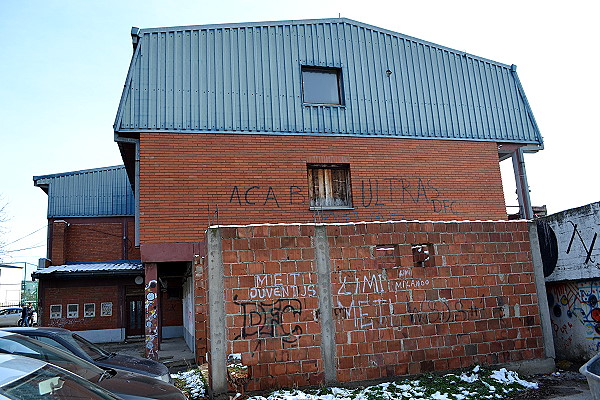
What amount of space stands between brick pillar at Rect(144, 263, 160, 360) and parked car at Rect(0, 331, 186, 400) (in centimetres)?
697

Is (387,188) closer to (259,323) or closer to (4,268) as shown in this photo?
(259,323)

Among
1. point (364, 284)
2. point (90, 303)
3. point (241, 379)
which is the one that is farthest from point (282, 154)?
point (90, 303)

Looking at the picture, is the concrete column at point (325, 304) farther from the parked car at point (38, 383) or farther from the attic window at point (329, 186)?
the attic window at point (329, 186)

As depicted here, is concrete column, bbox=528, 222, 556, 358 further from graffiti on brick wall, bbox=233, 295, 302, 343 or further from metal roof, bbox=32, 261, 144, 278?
metal roof, bbox=32, 261, 144, 278

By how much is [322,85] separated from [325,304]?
27.7 feet

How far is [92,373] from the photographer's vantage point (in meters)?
5.95

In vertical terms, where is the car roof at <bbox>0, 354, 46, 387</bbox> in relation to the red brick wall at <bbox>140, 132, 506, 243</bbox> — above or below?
below

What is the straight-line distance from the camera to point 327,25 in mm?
15289

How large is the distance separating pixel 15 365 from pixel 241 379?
4825 mm

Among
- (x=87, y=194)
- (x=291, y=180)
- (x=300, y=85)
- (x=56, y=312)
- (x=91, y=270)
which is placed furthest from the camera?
(x=87, y=194)

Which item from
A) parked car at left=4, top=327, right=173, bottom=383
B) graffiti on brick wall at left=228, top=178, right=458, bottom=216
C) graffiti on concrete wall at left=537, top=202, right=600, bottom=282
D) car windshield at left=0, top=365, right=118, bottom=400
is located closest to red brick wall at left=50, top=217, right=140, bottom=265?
graffiti on brick wall at left=228, top=178, right=458, bottom=216

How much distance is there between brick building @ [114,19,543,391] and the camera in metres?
13.2

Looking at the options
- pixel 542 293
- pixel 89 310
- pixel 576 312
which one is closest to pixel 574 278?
pixel 576 312

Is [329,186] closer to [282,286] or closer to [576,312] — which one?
[282,286]
